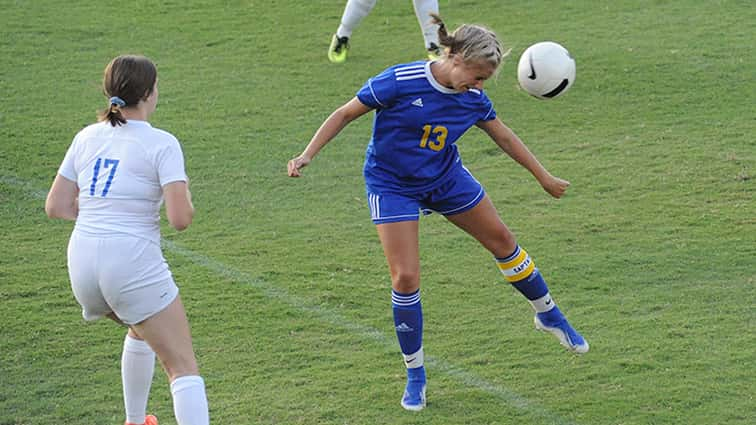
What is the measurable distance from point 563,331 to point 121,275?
8.32 feet

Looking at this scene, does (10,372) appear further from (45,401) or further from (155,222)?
(155,222)

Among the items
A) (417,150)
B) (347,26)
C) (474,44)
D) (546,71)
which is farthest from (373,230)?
(347,26)

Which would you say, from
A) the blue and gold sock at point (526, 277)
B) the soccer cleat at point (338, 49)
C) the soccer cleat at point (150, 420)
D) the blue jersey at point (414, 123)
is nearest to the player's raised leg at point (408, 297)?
the blue jersey at point (414, 123)

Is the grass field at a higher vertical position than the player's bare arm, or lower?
lower

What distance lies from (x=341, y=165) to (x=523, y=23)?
14.6 ft

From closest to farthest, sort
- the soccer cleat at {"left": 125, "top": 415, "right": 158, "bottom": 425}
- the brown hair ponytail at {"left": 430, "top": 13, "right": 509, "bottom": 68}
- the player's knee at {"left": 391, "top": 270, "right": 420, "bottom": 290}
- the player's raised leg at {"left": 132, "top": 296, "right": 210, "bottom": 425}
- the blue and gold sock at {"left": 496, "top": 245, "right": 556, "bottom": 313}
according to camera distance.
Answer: the player's raised leg at {"left": 132, "top": 296, "right": 210, "bottom": 425} < the soccer cleat at {"left": 125, "top": 415, "right": 158, "bottom": 425} < the brown hair ponytail at {"left": 430, "top": 13, "right": 509, "bottom": 68} < the player's knee at {"left": 391, "top": 270, "right": 420, "bottom": 290} < the blue and gold sock at {"left": 496, "top": 245, "right": 556, "bottom": 313}

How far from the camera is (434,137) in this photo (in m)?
5.51

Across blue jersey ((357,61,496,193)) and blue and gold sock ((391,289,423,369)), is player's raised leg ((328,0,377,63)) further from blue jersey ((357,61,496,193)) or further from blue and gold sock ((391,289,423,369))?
blue and gold sock ((391,289,423,369))

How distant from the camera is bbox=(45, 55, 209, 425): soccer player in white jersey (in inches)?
170

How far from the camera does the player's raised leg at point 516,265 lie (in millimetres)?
5750

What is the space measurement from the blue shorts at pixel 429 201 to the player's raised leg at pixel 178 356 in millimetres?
1327

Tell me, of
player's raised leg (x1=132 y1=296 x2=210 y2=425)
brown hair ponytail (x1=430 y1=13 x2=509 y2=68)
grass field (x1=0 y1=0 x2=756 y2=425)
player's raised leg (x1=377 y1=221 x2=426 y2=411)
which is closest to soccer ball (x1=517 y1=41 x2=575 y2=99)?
grass field (x1=0 y1=0 x2=756 y2=425)

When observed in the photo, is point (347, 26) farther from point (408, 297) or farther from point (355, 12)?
point (408, 297)

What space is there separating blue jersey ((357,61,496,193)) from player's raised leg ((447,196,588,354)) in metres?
0.29
